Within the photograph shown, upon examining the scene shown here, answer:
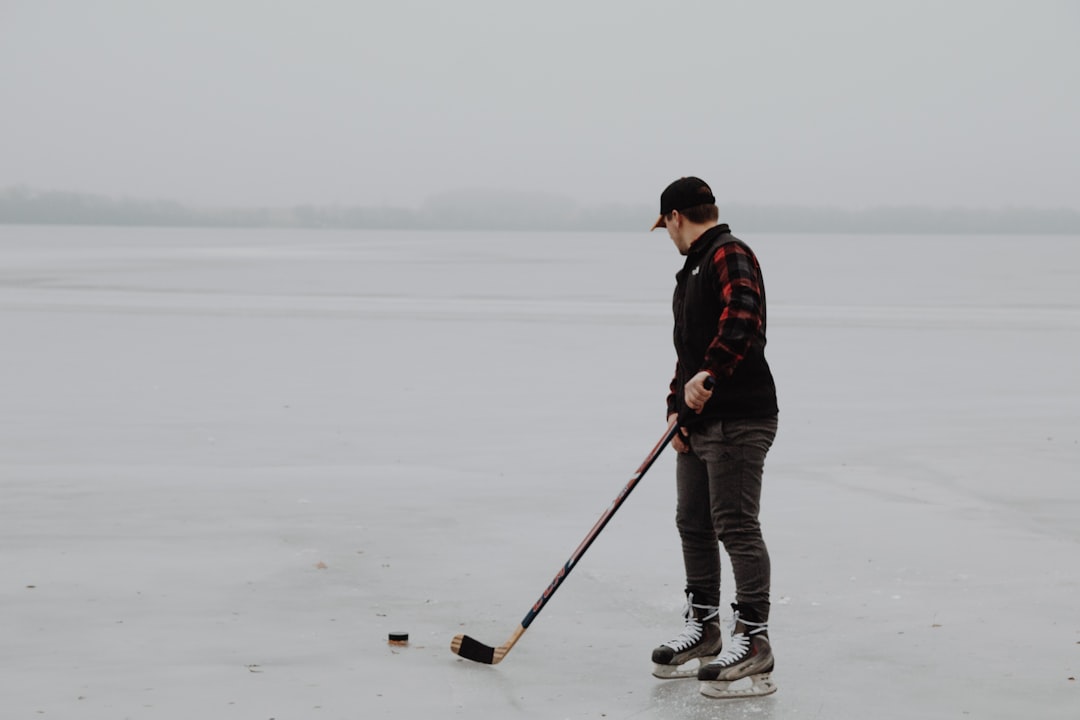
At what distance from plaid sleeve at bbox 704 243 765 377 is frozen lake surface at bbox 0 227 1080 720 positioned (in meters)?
1.16

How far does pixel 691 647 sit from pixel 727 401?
3.15 feet

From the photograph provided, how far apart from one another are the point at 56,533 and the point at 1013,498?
545cm

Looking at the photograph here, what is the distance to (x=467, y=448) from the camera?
9680 millimetres

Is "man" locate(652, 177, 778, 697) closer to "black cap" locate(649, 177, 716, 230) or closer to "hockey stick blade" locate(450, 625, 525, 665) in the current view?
"black cap" locate(649, 177, 716, 230)

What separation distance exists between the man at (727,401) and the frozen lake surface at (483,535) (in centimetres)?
17

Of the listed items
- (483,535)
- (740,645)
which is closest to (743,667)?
(740,645)

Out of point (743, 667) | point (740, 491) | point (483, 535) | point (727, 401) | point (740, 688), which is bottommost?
point (483, 535)

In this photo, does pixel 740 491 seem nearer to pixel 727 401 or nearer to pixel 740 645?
pixel 727 401

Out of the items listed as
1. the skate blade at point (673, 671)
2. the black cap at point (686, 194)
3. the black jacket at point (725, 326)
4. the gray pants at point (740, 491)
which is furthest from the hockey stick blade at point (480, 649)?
the black cap at point (686, 194)

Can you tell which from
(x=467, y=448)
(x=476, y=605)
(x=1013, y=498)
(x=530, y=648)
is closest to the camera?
(x=530, y=648)

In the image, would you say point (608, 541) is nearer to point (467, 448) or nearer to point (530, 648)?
point (530, 648)

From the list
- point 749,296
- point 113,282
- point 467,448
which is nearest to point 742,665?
point 749,296

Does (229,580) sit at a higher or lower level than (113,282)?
higher

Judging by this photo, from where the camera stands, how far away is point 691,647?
4.77 m
